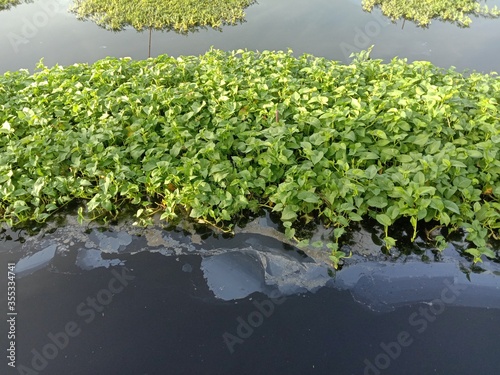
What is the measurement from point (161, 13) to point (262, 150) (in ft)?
15.9

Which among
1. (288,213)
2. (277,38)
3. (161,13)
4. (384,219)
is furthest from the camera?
(161,13)

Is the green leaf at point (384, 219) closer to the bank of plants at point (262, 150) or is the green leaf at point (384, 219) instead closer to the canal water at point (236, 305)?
the bank of plants at point (262, 150)

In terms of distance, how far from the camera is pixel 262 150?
145 inches

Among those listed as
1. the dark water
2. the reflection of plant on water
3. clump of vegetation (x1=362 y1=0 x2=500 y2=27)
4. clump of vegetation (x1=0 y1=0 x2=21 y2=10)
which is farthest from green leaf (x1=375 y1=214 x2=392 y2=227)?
clump of vegetation (x1=0 y1=0 x2=21 y2=10)

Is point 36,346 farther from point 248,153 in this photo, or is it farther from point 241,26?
point 241,26

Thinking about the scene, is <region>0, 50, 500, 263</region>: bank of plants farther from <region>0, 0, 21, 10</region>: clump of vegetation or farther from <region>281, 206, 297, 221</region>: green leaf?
<region>0, 0, 21, 10</region>: clump of vegetation

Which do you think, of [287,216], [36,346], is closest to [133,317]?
[36,346]

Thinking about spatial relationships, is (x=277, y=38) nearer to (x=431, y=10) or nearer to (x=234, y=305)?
(x=431, y=10)

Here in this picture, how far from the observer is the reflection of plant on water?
709 cm

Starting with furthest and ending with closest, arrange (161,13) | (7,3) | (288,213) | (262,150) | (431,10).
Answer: (7,3) < (431,10) < (161,13) < (262,150) < (288,213)

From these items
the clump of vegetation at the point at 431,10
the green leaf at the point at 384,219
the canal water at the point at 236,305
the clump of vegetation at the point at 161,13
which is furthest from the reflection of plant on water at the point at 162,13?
the green leaf at the point at 384,219

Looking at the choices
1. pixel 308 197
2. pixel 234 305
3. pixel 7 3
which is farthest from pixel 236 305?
pixel 7 3

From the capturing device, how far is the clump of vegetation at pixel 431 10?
739 cm

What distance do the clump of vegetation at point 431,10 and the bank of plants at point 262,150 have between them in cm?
370
